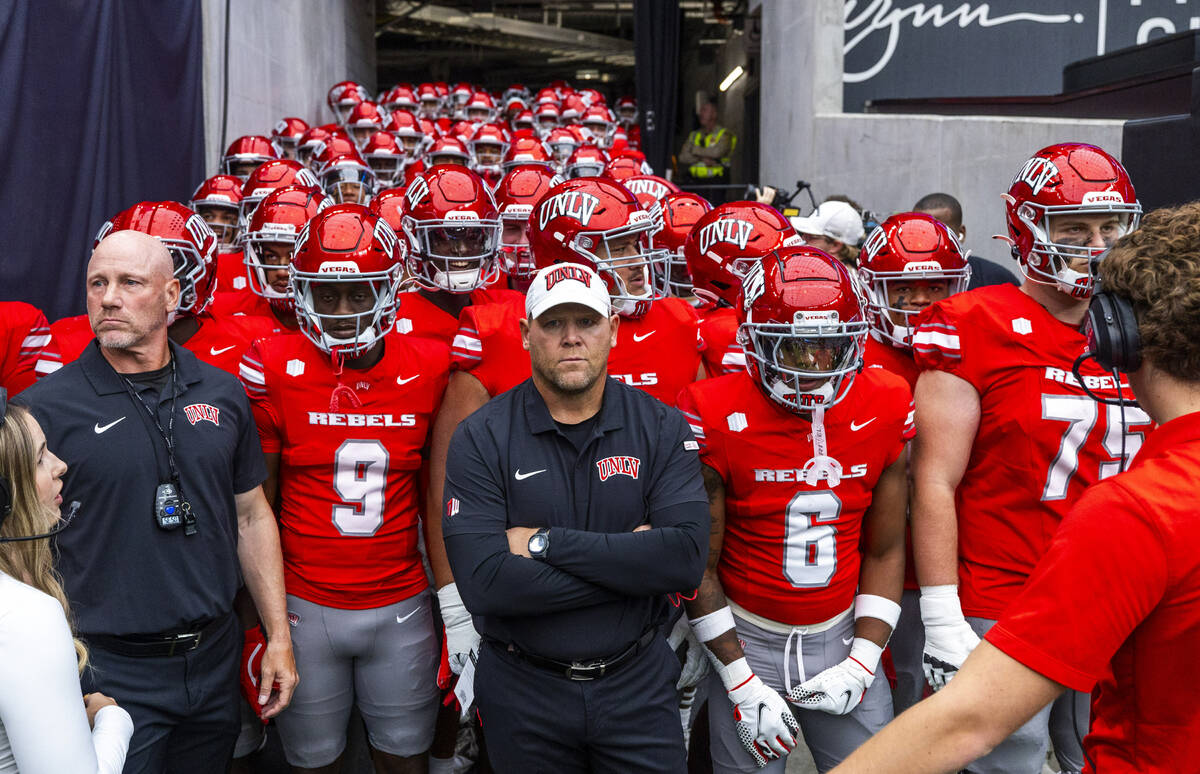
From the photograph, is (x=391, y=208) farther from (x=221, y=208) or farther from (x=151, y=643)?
(x=151, y=643)

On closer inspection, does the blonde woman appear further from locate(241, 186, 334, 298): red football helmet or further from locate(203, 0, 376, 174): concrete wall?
locate(203, 0, 376, 174): concrete wall

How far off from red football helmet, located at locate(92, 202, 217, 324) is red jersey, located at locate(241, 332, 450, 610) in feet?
2.39

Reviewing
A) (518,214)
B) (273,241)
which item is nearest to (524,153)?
(518,214)

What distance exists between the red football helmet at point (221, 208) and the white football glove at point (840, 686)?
4214 mm

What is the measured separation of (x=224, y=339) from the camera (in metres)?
3.86

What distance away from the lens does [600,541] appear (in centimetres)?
251

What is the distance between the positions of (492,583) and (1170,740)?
57.6 inches

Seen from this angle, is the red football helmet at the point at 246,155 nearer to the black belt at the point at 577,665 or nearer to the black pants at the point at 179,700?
the black pants at the point at 179,700

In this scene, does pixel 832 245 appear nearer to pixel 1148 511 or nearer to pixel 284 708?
pixel 284 708

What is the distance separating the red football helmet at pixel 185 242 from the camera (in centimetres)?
380

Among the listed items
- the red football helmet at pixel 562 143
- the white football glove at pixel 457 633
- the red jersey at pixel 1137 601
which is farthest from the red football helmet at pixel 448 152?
the red jersey at pixel 1137 601

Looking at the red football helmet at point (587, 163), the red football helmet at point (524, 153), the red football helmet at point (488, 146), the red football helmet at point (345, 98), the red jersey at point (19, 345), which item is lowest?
the red jersey at point (19, 345)

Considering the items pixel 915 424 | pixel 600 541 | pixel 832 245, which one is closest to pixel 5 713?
pixel 600 541

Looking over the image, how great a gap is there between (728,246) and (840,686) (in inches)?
69.5
